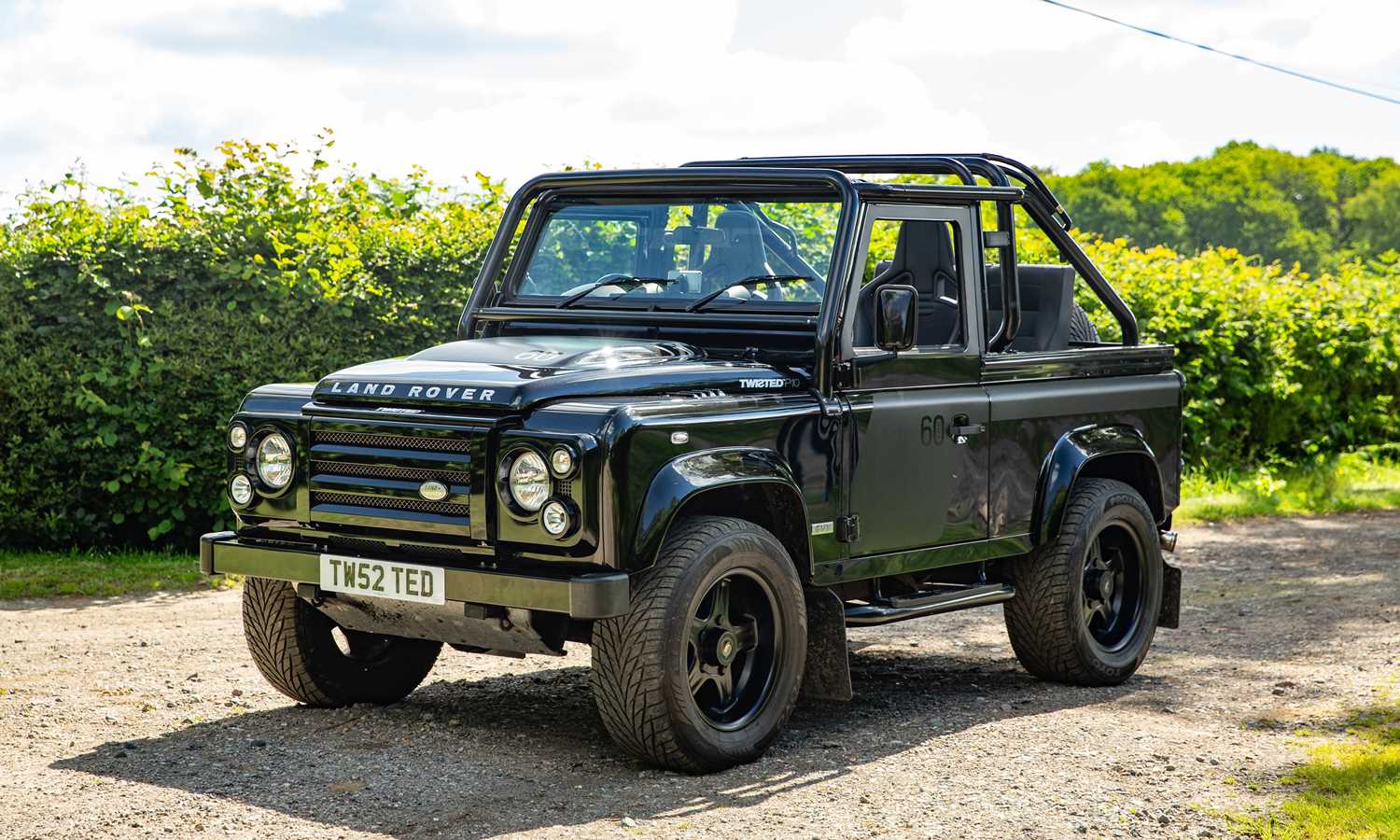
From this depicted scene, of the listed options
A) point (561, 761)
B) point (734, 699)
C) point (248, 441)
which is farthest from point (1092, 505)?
point (248, 441)

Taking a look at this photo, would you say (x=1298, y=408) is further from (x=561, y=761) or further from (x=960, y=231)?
(x=561, y=761)

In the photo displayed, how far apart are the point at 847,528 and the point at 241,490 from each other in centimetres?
231

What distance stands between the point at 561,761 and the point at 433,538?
3.15 feet

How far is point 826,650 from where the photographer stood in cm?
675

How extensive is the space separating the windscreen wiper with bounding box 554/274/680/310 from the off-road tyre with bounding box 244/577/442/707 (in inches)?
60.7

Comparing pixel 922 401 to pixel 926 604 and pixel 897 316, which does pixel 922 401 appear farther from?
pixel 926 604

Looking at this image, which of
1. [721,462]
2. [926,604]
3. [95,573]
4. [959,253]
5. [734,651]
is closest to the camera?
[721,462]

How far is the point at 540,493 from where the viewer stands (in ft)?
19.0

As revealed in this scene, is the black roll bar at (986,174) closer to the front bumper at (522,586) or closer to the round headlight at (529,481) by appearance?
the round headlight at (529,481)

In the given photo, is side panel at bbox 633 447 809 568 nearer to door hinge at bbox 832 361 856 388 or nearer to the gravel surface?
door hinge at bbox 832 361 856 388

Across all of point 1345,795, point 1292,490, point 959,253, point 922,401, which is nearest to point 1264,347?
point 1292,490

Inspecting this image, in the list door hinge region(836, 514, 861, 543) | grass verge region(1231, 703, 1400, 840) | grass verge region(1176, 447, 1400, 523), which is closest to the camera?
grass verge region(1231, 703, 1400, 840)

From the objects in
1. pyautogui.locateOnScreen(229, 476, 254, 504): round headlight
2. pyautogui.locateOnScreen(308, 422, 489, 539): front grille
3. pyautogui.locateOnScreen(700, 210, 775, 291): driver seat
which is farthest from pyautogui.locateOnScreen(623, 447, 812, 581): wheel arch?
pyautogui.locateOnScreen(229, 476, 254, 504): round headlight

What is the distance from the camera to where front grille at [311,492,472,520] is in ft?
19.6
